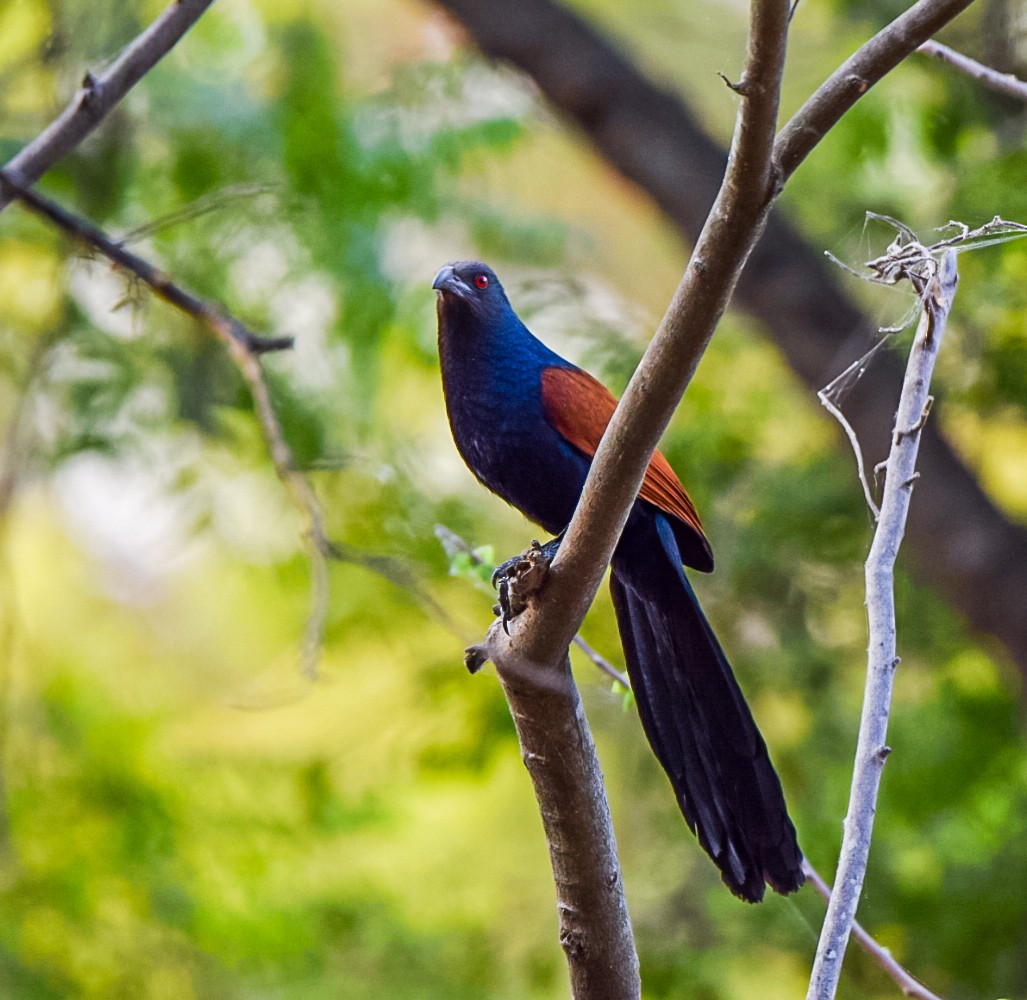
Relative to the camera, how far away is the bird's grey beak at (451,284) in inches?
106

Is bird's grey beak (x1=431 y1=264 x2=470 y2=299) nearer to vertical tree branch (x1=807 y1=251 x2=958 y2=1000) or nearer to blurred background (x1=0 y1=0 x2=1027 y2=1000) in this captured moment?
vertical tree branch (x1=807 y1=251 x2=958 y2=1000)

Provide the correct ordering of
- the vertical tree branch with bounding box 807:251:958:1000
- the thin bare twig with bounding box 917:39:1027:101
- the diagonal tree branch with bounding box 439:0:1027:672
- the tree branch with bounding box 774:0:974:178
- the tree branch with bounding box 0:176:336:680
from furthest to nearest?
the diagonal tree branch with bounding box 439:0:1027:672, the tree branch with bounding box 0:176:336:680, the thin bare twig with bounding box 917:39:1027:101, the vertical tree branch with bounding box 807:251:958:1000, the tree branch with bounding box 774:0:974:178

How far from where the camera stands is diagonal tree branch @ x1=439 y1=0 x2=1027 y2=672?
16.1ft

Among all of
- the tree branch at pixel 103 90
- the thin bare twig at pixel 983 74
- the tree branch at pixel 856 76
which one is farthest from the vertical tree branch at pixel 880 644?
the tree branch at pixel 103 90

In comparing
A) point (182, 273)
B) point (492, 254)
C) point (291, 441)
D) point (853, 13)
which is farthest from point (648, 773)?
point (853, 13)

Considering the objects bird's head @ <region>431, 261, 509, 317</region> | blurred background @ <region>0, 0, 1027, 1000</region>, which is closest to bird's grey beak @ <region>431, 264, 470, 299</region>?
bird's head @ <region>431, 261, 509, 317</region>

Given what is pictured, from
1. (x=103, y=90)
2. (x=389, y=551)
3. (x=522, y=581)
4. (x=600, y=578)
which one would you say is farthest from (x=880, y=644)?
(x=389, y=551)

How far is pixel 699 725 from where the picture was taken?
2.23 metres

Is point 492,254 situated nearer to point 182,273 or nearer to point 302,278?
point 302,278

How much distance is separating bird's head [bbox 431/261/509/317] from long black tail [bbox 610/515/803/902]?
2.09ft

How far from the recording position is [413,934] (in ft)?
17.1

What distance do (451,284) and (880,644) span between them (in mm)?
1368

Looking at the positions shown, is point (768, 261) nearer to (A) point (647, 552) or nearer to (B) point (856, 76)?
(A) point (647, 552)

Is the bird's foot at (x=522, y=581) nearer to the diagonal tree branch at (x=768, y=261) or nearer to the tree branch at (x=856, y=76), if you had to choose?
the tree branch at (x=856, y=76)
